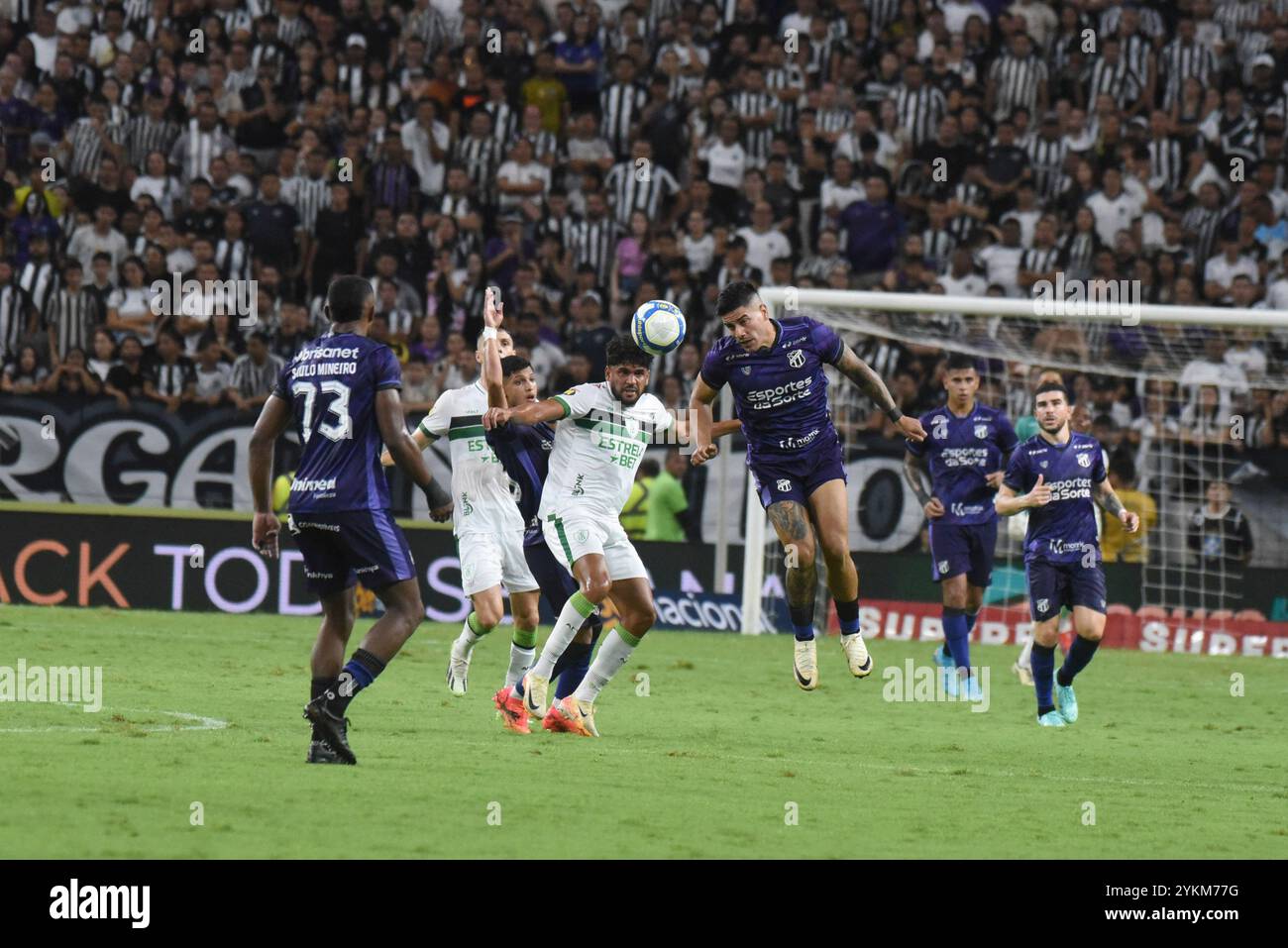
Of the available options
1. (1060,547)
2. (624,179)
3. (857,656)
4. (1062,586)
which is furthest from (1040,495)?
(624,179)

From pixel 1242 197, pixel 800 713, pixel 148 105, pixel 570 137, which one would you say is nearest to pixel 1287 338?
pixel 1242 197

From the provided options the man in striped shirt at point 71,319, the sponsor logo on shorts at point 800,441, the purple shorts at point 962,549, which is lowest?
the purple shorts at point 962,549

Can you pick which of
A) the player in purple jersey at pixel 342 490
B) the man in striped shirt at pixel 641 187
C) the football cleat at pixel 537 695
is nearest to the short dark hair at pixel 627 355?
the football cleat at pixel 537 695

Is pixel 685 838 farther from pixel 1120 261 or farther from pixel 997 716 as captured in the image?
pixel 1120 261

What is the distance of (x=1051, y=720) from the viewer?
14.1 m

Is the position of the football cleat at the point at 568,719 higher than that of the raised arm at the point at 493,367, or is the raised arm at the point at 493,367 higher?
the raised arm at the point at 493,367

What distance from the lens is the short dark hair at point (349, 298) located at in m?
9.59

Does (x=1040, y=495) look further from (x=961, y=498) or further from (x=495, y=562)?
(x=495, y=562)

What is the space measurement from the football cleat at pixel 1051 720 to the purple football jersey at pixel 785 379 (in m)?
2.91

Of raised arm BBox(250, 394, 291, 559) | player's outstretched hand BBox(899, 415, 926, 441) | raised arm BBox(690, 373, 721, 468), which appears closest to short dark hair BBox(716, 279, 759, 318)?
raised arm BBox(690, 373, 721, 468)

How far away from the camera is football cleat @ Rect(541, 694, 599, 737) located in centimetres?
1177

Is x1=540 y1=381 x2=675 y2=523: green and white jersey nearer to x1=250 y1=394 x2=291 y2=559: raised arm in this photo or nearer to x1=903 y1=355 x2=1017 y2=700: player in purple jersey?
x1=250 y1=394 x2=291 y2=559: raised arm

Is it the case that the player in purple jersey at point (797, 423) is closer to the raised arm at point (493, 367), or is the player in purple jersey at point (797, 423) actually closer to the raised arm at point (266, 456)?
the raised arm at point (493, 367)

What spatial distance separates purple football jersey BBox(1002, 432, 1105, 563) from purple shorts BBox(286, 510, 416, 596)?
617 centimetres
